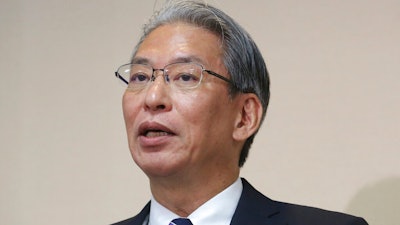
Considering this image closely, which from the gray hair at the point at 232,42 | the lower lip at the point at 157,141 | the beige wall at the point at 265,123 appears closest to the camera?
the lower lip at the point at 157,141

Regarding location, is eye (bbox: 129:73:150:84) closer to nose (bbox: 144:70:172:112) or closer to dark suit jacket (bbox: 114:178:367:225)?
nose (bbox: 144:70:172:112)

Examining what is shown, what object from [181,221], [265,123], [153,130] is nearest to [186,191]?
[181,221]

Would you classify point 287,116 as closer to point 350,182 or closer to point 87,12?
point 350,182

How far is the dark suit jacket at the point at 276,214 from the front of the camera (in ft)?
4.75

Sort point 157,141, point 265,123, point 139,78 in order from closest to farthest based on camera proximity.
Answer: point 157,141, point 139,78, point 265,123

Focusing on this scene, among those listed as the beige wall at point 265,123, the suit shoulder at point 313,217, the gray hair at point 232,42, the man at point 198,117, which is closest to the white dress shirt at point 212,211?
the man at point 198,117

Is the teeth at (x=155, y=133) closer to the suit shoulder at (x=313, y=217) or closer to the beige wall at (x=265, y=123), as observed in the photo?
the suit shoulder at (x=313, y=217)

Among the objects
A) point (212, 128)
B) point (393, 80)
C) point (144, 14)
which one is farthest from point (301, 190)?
point (144, 14)

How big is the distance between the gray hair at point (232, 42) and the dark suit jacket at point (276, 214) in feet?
0.76

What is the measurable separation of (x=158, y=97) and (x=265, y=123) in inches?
23.8

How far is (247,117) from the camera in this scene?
1543 mm

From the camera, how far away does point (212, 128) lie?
4.66 feet

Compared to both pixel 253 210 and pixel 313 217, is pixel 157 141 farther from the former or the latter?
pixel 313 217

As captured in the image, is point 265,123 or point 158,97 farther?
point 265,123
